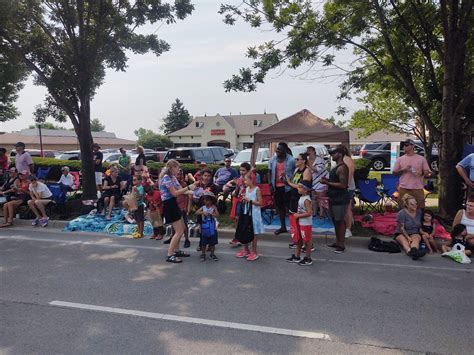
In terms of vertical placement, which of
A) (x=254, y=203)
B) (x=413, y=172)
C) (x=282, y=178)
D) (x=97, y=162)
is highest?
(x=97, y=162)

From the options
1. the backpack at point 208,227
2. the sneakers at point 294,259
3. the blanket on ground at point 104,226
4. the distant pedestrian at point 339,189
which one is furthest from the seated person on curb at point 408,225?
the blanket on ground at point 104,226

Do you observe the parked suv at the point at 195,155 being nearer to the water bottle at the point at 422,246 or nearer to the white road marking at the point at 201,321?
the water bottle at the point at 422,246

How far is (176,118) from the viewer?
3489 inches

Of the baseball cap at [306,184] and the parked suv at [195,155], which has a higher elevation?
the parked suv at [195,155]

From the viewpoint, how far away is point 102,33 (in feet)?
33.5

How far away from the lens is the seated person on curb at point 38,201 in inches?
373

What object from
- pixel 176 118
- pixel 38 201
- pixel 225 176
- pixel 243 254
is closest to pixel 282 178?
pixel 243 254

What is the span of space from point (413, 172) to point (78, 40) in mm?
9523

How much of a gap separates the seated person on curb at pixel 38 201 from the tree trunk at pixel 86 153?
1.50 m

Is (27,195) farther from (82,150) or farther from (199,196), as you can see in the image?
(199,196)

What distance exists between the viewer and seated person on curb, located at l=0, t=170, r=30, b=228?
955 centimetres

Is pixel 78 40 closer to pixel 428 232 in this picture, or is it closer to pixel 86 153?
pixel 86 153

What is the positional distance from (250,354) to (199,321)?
83 centimetres

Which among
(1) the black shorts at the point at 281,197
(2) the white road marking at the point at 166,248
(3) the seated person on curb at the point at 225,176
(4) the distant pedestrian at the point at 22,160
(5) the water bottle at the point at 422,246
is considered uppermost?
(4) the distant pedestrian at the point at 22,160
